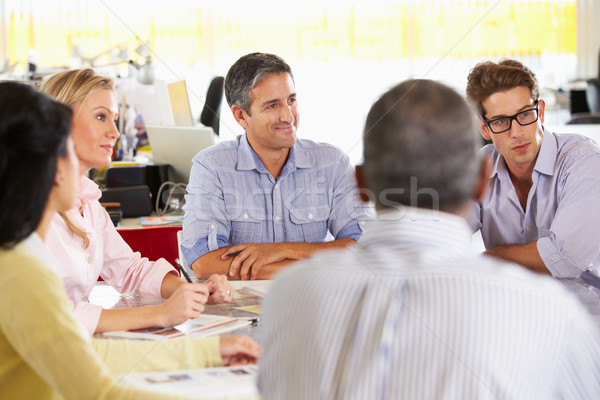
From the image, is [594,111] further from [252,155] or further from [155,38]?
[155,38]

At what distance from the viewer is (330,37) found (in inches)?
306

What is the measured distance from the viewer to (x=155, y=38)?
773 cm

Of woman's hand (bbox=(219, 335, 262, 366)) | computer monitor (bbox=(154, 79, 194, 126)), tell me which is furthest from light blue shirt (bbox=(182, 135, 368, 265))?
computer monitor (bbox=(154, 79, 194, 126))

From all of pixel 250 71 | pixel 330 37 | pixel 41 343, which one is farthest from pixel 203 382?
pixel 330 37

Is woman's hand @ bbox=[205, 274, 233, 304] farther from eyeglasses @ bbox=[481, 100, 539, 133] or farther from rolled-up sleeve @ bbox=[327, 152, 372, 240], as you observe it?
eyeglasses @ bbox=[481, 100, 539, 133]

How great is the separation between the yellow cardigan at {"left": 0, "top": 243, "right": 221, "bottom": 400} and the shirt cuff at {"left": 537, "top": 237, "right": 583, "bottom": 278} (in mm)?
1118

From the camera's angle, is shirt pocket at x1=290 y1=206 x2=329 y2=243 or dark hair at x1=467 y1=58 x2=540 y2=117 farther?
shirt pocket at x1=290 y1=206 x2=329 y2=243

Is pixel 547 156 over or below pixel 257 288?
over

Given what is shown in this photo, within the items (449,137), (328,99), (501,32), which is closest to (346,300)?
(449,137)

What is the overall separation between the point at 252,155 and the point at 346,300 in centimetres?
→ 146

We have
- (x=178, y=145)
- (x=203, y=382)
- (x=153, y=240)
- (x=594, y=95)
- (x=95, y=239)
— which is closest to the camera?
(x=203, y=382)

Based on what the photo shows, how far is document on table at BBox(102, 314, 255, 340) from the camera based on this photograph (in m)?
1.20

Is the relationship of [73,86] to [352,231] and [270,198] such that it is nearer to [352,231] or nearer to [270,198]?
[270,198]

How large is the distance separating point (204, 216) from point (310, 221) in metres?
0.35
